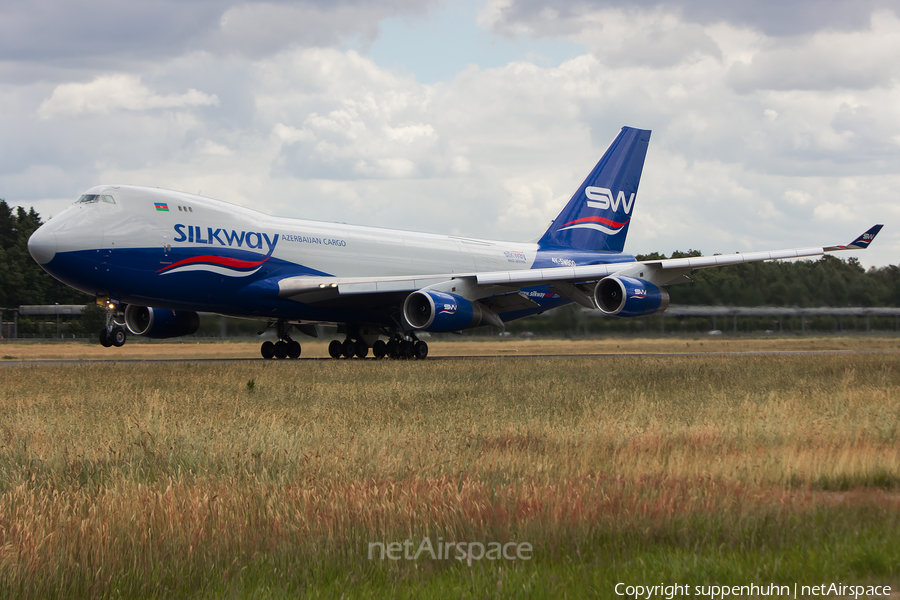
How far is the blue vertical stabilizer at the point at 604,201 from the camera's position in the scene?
1281 inches

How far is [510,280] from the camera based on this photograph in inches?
954

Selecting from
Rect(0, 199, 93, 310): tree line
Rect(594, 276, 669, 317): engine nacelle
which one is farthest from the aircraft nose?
Rect(0, 199, 93, 310): tree line

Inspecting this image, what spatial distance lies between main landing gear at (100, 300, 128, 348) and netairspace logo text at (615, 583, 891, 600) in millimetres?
19447

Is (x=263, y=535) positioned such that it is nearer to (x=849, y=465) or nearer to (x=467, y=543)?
(x=467, y=543)

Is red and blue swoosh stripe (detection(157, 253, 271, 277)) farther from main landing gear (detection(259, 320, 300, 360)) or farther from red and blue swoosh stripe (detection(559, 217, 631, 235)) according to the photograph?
red and blue swoosh stripe (detection(559, 217, 631, 235))

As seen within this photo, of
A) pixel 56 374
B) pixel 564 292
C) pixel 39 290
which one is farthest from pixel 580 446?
pixel 39 290

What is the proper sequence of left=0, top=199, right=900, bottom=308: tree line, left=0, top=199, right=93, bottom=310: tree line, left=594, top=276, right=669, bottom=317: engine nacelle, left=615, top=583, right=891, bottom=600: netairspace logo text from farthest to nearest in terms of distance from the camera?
left=0, top=199, right=93, bottom=310: tree line < left=0, top=199, right=900, bottom=308: tree line < left=594, top=276, right=669, bottom=317: engine nacelle < left=615, top=583, right=891, bottom=600: netairspace logo text

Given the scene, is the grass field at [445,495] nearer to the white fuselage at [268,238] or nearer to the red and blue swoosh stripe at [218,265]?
the white fuselage at [268,238]

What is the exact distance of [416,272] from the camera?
27.8 m

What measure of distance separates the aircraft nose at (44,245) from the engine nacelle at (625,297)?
1410 cm

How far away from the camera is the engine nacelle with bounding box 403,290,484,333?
23438 millimetres

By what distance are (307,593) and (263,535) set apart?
0.96 meters

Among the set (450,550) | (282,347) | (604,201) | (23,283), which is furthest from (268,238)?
(23,283)

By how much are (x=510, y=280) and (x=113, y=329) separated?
34.2ft
